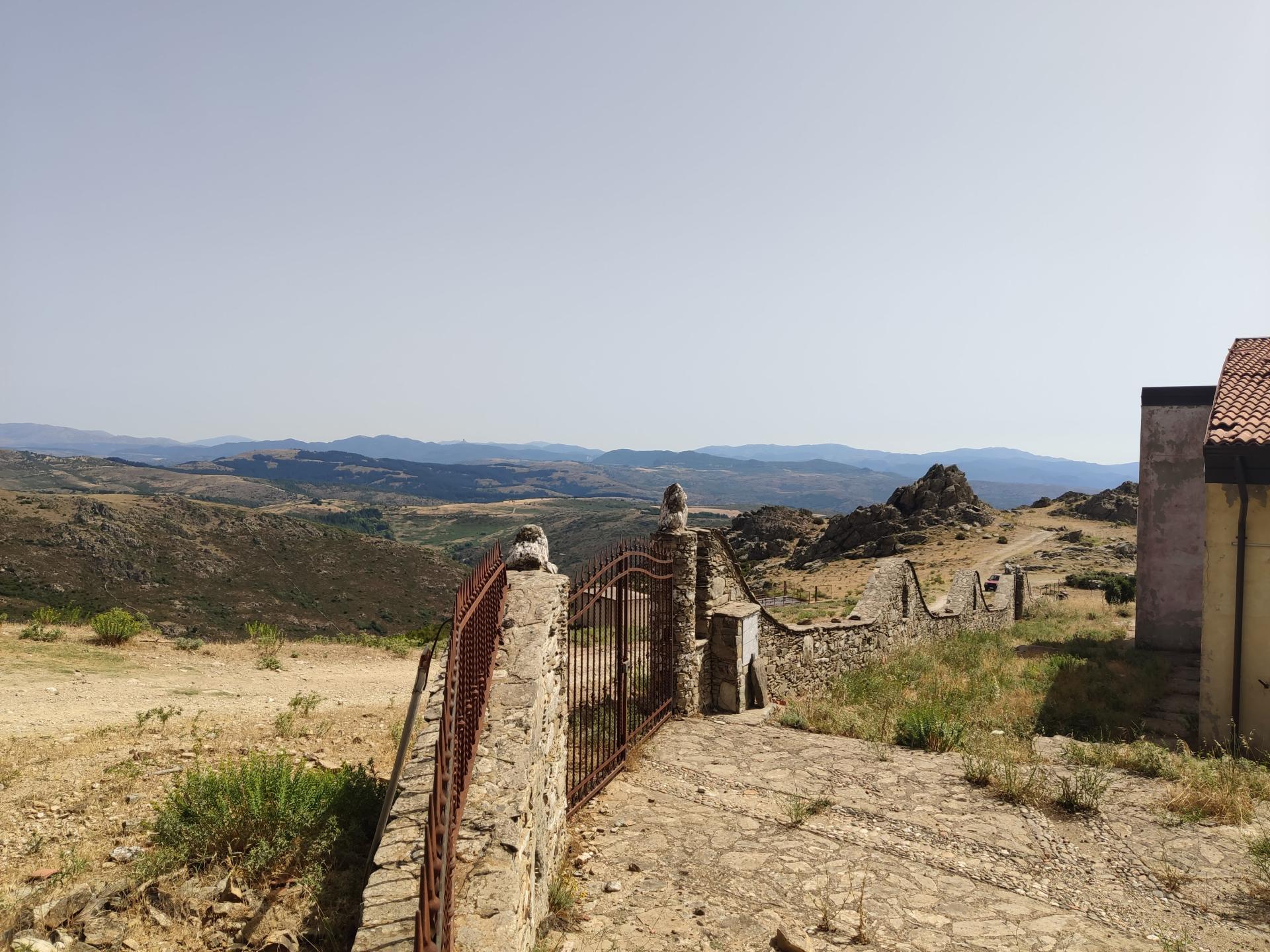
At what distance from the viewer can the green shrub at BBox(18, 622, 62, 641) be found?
42.7 ft

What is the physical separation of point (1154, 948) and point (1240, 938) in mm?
649

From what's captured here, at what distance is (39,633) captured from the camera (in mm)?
13203

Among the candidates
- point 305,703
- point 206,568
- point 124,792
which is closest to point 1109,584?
point 305,703

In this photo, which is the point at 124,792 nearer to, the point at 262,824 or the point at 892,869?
the point at 262,824

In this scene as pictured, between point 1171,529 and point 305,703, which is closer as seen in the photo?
point 305,703

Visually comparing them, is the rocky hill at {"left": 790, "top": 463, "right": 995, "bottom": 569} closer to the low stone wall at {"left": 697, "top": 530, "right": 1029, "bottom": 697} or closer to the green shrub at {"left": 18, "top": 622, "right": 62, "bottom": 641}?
the low stone wall at {"left": 697, "top": 530, "right": 1029, "bottom": 697}

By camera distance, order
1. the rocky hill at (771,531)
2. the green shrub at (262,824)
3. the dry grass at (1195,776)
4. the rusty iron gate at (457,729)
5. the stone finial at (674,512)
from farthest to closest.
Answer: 1. the rocky hill at (771,531)
2. the stone finial at (674,512)
3. the dry grass at (1195,776)
4. the green shrub at (262,824)
5. the rusty iron gate at (457,729)

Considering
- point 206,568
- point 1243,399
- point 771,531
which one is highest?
point 1243,399

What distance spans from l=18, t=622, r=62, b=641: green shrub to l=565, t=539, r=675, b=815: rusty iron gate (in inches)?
409

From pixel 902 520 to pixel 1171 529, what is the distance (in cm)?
3111

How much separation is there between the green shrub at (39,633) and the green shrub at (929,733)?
14898 millimetres

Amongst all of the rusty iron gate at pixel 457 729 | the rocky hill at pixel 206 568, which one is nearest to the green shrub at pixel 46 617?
the rusty iron gate at pixel 457 729

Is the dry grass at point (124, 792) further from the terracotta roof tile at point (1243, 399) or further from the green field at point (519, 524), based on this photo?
the green field at point (519, 524)

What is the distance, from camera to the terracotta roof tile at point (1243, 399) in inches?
387
